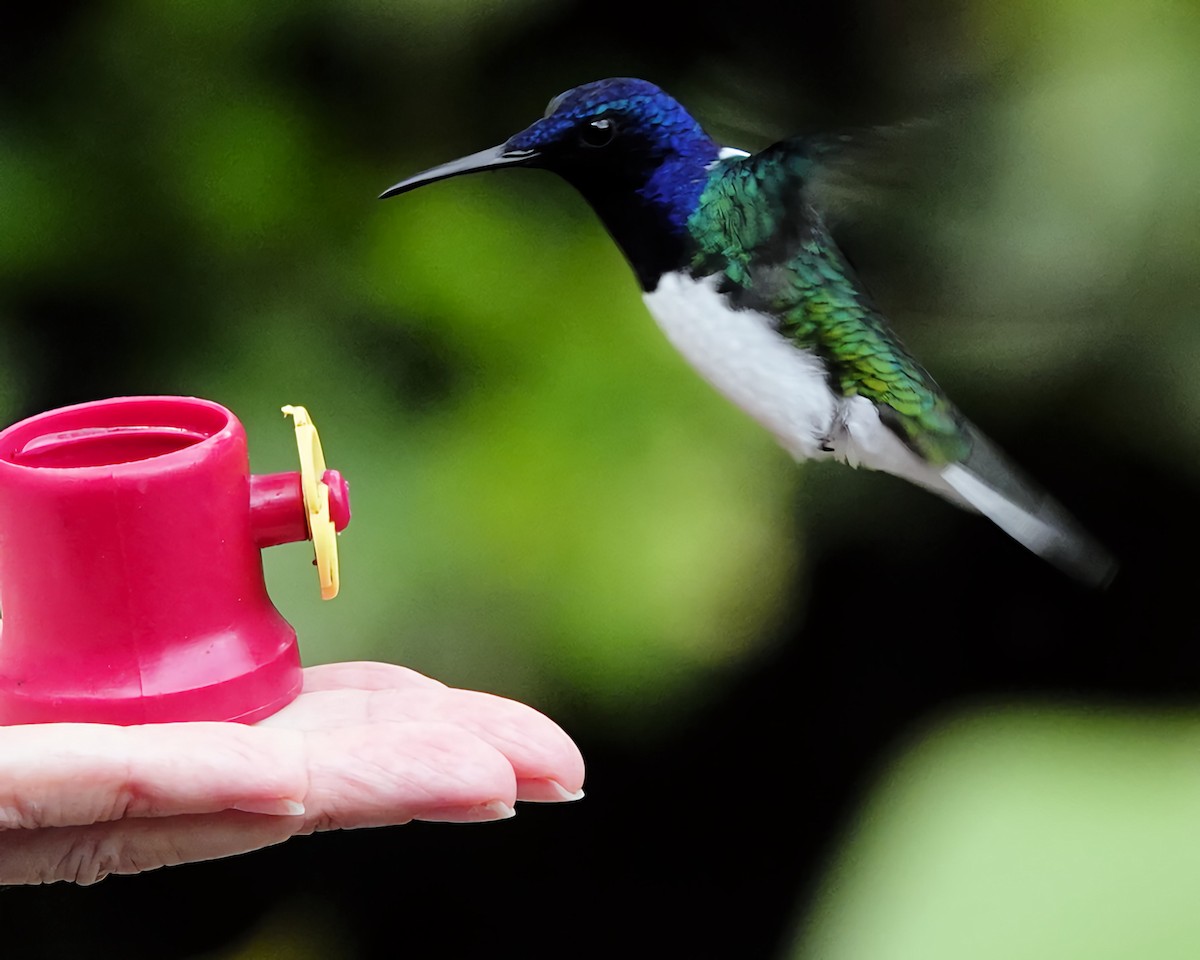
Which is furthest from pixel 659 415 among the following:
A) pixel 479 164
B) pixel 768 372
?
pixel 479 164

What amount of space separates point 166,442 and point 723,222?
18.5 inches

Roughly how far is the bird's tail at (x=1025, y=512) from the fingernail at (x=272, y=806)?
24.4 inches

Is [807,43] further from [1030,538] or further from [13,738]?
[13,738]

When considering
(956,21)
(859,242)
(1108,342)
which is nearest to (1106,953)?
(1108,342)

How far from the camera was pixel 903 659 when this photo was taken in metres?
1.45

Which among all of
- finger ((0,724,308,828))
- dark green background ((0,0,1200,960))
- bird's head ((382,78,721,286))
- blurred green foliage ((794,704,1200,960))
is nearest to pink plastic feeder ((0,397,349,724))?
finger ((0,724,308,828))

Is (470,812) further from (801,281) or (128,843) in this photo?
(801,281)

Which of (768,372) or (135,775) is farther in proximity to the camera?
(768,372)

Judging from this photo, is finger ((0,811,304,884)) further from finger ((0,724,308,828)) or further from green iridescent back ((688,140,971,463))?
green iridescent back ((688,140,971,463))

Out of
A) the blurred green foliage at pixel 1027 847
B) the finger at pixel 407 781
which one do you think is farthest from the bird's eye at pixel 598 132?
the blurred green foliage at pixel 1027 847

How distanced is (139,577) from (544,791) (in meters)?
0.31

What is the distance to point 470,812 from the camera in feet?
2.61

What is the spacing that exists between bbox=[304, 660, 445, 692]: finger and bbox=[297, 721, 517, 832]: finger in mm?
186

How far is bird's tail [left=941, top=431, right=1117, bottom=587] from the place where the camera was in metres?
1.19
